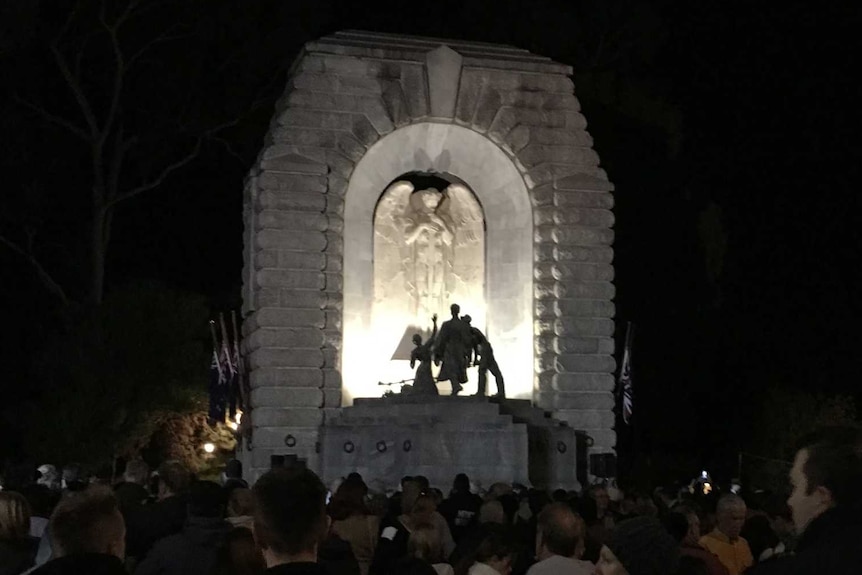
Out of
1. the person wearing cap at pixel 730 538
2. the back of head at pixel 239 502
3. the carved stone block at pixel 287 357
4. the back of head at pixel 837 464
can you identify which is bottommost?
the person wearing cap at pixel 730 538

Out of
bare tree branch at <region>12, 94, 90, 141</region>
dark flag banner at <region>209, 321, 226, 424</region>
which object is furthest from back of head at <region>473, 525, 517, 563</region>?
bare tree branch at <region>12, 94, 90, 141</region>

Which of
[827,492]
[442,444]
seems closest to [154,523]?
[827,492]

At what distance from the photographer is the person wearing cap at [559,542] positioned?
21.1 feet

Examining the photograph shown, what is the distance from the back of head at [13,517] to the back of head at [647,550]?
12.0 feet

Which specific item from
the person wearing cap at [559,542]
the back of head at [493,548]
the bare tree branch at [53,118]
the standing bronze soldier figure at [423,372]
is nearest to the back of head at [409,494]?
the back of head at [493,548]

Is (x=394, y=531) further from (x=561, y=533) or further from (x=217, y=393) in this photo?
(x=217, y=393)

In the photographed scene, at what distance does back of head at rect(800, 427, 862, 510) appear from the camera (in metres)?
4.38

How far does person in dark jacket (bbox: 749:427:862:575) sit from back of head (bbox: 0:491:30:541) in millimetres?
4449

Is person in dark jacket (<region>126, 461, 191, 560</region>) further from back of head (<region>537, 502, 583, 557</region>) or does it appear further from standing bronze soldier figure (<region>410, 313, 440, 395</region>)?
standing bronze soldier figure (<region>410, 313, 440, 395</region>)

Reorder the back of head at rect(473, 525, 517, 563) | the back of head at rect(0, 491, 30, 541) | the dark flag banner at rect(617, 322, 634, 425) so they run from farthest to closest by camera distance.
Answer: the dark flag banner at rect(617, 322, 634, 425)
the back of head at rect(0, 491, 30, 541)
the back of head at rect(473, 525, 517, 563)

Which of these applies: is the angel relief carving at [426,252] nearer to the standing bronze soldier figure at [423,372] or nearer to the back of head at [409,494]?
the standing bronze soldier figure at [423,372]

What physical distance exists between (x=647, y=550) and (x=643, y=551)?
0.05ft

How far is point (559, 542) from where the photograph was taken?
6586 millimetres

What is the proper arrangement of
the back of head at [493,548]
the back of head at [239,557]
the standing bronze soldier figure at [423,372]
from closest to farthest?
1. the back of head at [239,557]
2. the back of head at [493,548]
3. the standing bronze soldier figure at [423,372]
